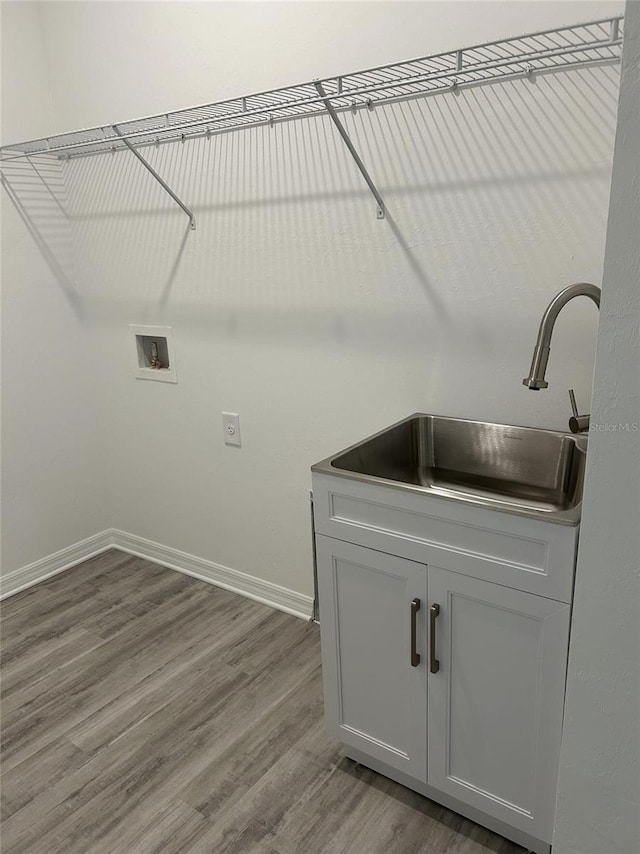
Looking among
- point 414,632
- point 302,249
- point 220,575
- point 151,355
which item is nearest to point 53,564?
point 220,575

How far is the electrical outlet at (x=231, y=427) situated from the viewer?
2.53 meters

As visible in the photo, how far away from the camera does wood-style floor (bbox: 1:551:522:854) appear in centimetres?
161

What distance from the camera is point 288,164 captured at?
6.96 ft

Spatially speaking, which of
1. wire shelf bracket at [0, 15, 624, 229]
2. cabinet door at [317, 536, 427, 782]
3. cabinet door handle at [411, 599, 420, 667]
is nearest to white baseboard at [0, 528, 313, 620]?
cabinet door at [317, 536, 427, 782]

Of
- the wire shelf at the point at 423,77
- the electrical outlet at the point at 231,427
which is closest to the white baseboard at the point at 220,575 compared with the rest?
the electrical outlet at the point at 231,427

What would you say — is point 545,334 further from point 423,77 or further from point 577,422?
point 423,77

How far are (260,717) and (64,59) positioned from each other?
2634mm

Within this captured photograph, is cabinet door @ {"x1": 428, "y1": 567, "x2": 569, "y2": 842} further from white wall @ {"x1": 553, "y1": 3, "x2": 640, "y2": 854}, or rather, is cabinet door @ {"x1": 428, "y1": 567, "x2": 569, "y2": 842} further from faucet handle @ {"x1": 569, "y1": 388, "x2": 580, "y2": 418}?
faucet handle @ {"x1": 569, "y1": 388, "x2": 580, "y2": 418}

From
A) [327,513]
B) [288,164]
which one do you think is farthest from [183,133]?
[327,513]

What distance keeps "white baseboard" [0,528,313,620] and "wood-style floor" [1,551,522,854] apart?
6cm

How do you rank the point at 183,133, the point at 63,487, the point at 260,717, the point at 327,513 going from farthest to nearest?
the point at 63,487 → the point at 183,133 → the point at 260,717 → the point at 327,513

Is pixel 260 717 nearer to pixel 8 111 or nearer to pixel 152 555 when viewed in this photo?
pixel 152 555

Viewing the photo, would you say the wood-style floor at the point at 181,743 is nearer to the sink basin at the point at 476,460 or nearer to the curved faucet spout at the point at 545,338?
the sink basin at the point at 476,460

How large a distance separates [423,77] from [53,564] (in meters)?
2.53
